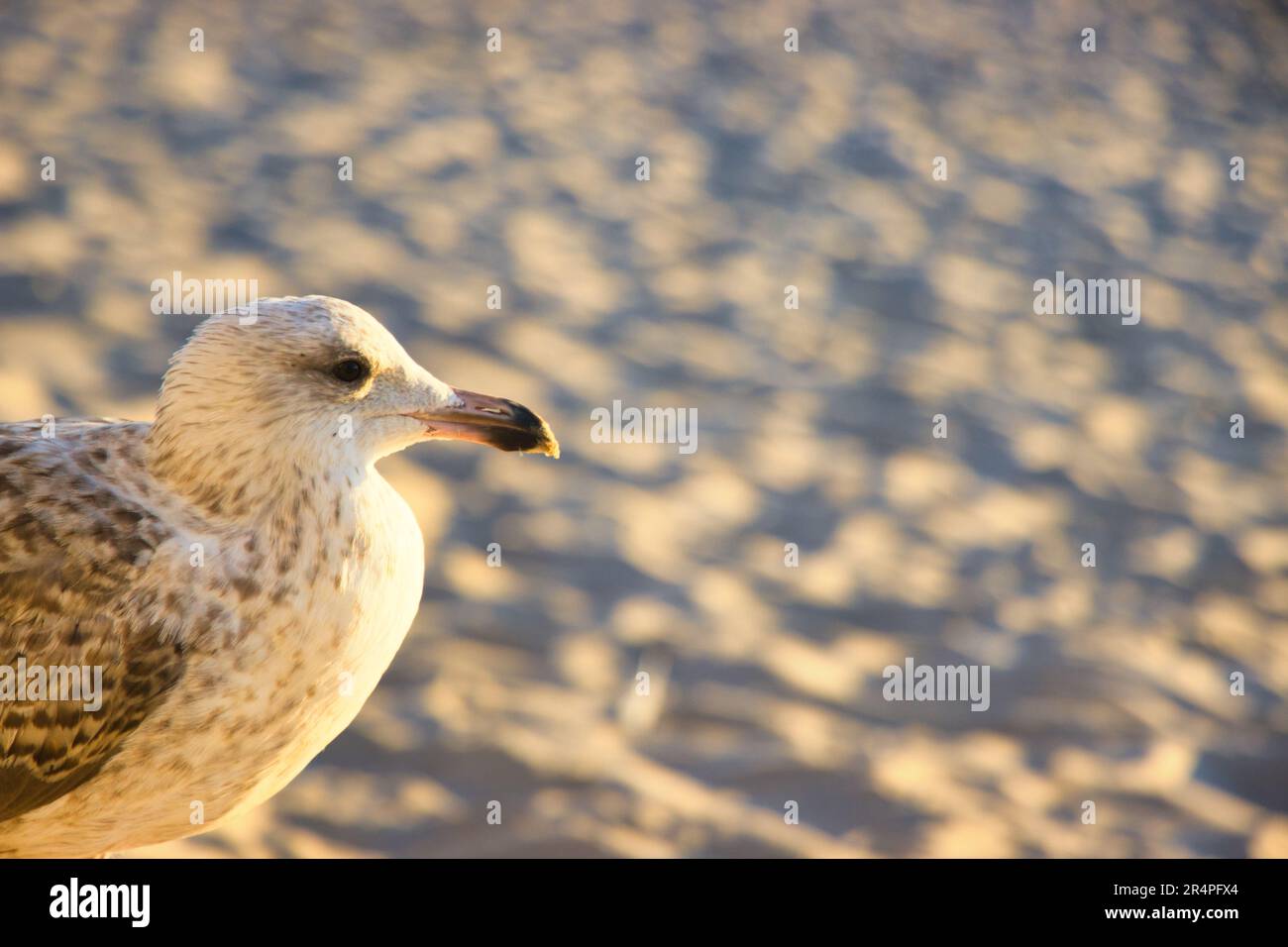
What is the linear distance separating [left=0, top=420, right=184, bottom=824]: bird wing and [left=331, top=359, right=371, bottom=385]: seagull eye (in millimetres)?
352

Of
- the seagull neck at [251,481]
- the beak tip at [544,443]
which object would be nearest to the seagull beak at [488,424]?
the beak tip at [544,443]

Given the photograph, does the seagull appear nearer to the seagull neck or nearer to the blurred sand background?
the seagull neck

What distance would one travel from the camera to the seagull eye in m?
1.97

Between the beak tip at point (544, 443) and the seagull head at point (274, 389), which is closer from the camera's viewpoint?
the seagull head at point (274, 389)

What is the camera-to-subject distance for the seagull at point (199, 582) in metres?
1.89

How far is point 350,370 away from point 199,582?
39 cm

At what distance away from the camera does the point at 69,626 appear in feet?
6.19

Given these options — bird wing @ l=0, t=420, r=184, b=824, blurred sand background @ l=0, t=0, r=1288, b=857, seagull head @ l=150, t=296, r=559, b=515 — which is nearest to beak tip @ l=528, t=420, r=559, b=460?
seagull head @ l=150, t=296, r=559, b=515

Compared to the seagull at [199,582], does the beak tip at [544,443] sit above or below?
above

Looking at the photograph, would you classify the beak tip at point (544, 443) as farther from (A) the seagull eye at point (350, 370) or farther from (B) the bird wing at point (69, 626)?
(B) the bird wing at point (69, 626)

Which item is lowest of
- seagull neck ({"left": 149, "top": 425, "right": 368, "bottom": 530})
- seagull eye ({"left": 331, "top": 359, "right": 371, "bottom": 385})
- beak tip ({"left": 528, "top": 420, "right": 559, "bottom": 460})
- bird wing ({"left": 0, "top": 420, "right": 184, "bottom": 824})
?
bird wing ({"left": 0, "top": 420, "right": 184, "bottom": 824})

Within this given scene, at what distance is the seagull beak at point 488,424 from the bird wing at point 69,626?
467 mm

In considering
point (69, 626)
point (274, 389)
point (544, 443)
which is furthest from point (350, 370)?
point (69, 626)

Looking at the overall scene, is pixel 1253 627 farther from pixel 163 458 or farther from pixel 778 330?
pixel 163 458
